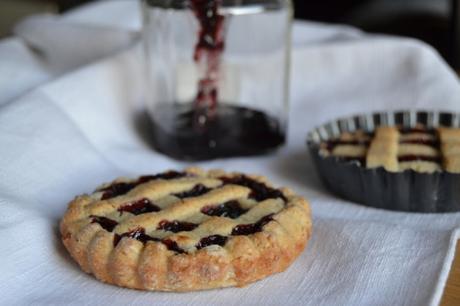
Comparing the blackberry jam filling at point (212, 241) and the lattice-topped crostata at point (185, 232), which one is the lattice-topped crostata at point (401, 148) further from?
the blackberry jam filling at point (212, 241)

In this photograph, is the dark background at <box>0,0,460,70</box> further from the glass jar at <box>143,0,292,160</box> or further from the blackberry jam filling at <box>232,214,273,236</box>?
the blackberry jam filling at <box>232,214,273,236</box>

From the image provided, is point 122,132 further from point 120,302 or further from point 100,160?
point 120,302

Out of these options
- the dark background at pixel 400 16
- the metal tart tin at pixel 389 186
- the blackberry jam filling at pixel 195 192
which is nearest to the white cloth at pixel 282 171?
the metal tart tin at pixel 389 186

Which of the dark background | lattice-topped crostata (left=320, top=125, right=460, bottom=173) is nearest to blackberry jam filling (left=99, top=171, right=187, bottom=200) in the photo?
lattice-topped crostata (left=320, top=125, right=460, bottom=173)

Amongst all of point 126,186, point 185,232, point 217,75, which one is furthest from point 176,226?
point 217,75

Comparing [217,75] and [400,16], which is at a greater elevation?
[217,75]

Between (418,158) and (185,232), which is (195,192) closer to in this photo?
(185,232)
